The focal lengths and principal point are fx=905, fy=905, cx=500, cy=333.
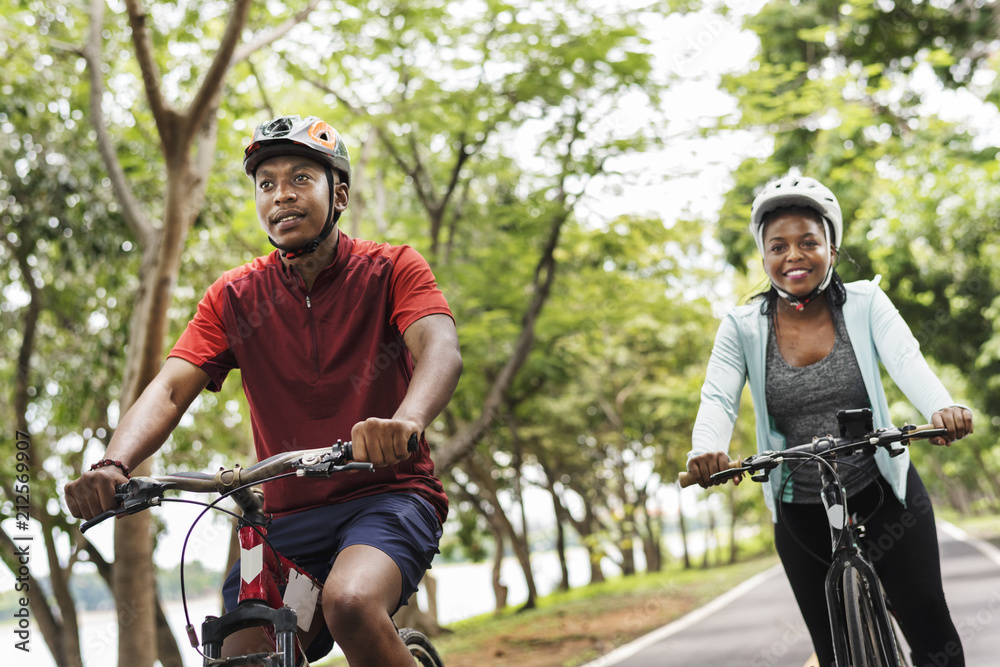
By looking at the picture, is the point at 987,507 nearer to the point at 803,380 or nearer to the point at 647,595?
the point at 647,595

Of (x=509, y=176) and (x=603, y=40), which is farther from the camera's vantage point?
(x=509, y=176)

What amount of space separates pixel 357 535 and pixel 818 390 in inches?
69.9

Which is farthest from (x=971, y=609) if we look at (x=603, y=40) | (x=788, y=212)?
(x=788, y=212)

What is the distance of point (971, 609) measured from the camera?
931cm

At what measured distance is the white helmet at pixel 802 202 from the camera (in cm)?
332

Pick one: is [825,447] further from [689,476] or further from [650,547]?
[650,547]

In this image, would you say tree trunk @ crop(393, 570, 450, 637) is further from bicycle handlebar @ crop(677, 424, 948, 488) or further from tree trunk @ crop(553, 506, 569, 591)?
bicycle handlebar @ crop(677, 424, 948, 488)

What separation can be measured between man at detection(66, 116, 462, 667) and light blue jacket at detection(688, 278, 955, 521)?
984mm

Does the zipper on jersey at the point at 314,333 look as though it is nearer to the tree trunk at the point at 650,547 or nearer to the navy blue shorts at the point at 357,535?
the navy blue shorts at the point at 357,535

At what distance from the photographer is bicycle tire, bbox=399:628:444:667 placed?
311 centimetres

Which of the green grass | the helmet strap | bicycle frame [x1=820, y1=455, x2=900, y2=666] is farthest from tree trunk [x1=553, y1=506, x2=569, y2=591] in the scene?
the helmet strap

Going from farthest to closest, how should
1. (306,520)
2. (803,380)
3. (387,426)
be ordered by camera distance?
(803,380) → (306,520) → (387,426)

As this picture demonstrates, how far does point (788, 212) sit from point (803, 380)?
24.8 inches

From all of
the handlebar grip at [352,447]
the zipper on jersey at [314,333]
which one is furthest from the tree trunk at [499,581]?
the handlebar grip at [352,447]
